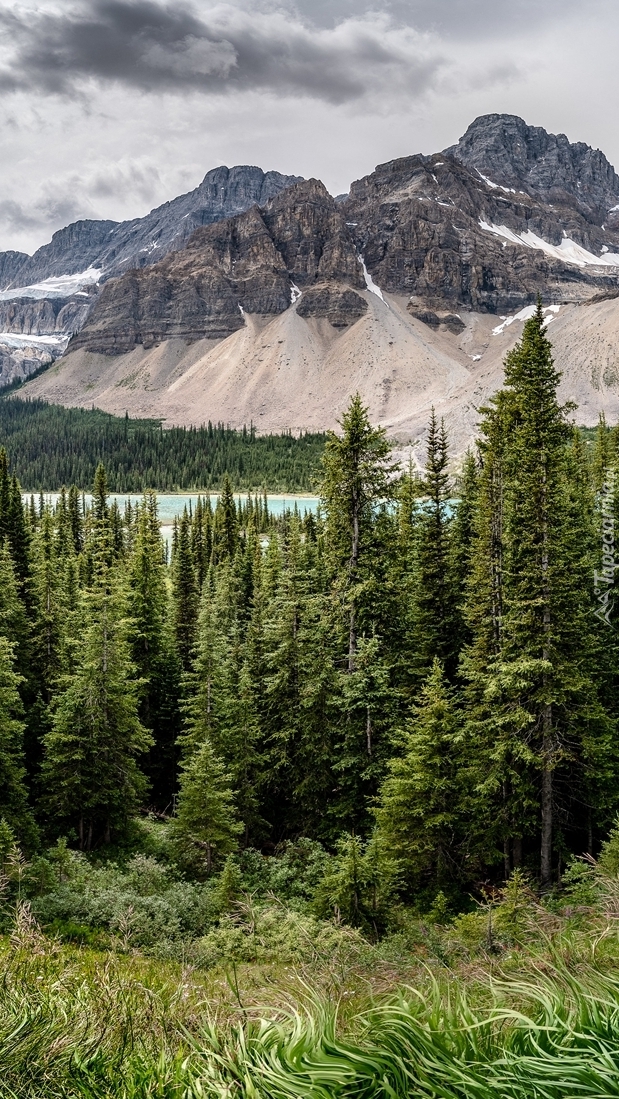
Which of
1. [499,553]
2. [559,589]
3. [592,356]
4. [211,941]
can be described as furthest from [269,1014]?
[592,356]

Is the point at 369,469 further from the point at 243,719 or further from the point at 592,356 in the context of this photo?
the point at 592,356

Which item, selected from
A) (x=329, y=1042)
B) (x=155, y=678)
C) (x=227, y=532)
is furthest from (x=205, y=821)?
(x=227, y=532)

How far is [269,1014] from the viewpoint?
134 inches

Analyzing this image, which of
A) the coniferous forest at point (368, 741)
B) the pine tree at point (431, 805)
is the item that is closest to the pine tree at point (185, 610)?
the coniferous forest at point (368, 741)

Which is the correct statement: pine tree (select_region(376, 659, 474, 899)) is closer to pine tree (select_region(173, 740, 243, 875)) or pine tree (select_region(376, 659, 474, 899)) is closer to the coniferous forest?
the coniferous forest

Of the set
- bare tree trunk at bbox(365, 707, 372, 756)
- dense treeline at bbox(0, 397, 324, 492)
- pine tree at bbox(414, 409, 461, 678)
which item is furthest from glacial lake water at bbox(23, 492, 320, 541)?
bare tree trunk at bbox(365, 707, 372, 756)

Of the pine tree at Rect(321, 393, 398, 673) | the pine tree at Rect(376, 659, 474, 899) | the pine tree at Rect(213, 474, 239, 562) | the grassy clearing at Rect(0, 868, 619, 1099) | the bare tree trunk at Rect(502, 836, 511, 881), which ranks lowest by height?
the bare tree trunk at Rect(502, 836, 511, 881)

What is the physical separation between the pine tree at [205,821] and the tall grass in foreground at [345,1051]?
15.4 metres

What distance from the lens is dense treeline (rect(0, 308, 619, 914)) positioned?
1593 cm

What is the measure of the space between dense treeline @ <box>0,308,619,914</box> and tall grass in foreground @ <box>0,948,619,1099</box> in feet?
34.7

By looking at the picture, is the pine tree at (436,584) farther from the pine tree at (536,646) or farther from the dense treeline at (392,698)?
the pine tree at (536,646)

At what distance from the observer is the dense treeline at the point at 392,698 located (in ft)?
52.3

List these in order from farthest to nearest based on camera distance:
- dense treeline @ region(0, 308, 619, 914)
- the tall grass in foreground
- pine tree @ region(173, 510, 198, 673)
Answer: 1. pine tree @ region(173, 510, 198, 673)
2. dense treeline @ region(0, 308, 619, 914)
3. the tall grass in foreground

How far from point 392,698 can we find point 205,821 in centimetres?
667
